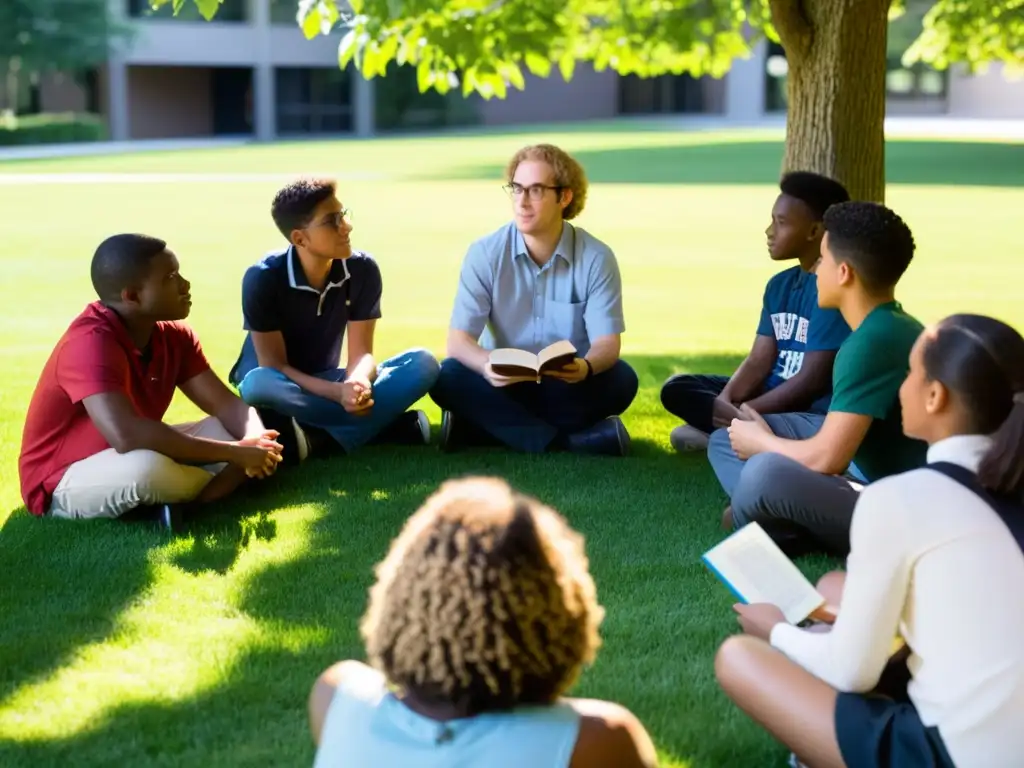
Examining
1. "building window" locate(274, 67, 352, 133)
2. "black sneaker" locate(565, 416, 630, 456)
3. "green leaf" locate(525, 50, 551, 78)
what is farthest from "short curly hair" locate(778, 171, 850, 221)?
"building window" locate(274, 67, 352, 133)

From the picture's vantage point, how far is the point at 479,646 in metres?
2.06

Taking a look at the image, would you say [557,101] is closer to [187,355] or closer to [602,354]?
[602,354]

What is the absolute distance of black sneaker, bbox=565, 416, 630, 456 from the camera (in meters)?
6.63

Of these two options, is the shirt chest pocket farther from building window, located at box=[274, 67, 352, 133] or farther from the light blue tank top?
building window, located at box=[274, 67, 352, 133]

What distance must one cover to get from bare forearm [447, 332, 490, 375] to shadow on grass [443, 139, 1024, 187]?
20.8 metres

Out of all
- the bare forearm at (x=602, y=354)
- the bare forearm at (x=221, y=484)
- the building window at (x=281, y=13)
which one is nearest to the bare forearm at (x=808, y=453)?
the bare forearm at (x=602, y=354)

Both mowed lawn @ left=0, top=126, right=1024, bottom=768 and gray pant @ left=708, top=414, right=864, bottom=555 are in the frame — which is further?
gray pant @ left=708, top=414, right=864, bottom=555

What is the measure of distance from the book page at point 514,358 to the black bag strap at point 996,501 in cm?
341

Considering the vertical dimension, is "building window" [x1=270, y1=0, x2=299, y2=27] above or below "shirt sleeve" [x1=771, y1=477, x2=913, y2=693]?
above

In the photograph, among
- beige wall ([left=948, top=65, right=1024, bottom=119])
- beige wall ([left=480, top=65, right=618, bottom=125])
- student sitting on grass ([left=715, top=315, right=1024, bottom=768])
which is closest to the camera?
student sitting on grass ([left=715, top=315, right=1024, bottom=768])

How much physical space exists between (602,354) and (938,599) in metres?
3.86

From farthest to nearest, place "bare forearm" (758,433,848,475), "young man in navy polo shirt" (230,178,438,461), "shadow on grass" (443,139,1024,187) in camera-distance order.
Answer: "shadow on grass" (443,139,1024,187), "young man in navy polo shirt" (230,178,438,461), "bare forearm" (758,433,848,475)

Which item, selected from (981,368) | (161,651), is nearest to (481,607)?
(981,368)

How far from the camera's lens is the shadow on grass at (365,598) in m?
3.58
